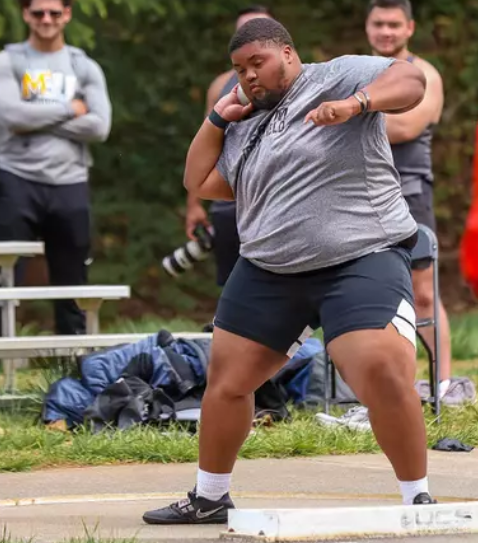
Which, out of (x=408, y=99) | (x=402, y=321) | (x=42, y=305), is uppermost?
(x=408, y=99)

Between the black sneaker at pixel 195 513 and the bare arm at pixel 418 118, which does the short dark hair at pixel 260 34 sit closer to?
the black sneaker at pixel 195 513

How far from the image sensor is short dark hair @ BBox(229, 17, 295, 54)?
515 cm

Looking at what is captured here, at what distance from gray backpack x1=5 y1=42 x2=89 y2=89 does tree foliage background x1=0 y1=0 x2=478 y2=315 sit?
3479mm

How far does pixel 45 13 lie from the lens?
28.9ft

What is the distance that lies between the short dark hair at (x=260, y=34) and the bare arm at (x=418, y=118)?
9.56 feet

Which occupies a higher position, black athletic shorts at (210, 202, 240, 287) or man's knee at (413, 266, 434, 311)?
black athletic shorts at (210, 202, 240, 287)

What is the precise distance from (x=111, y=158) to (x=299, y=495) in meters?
7.08

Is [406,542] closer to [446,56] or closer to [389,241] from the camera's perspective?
[389,241]

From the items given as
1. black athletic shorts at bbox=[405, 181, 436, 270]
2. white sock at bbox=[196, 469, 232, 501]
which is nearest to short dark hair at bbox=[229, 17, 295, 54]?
white sock at bbox=[196, 469, 232, 501]

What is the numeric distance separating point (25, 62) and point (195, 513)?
160 inches

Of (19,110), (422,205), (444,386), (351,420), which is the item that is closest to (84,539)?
(351,420)

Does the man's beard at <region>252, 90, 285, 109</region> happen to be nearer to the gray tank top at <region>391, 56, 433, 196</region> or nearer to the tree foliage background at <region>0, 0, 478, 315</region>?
the gray tank top at <region>391, 56, 433, 196</region>

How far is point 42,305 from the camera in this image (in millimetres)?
12742

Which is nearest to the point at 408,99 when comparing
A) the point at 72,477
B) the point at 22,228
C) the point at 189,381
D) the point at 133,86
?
the point at 72,477
